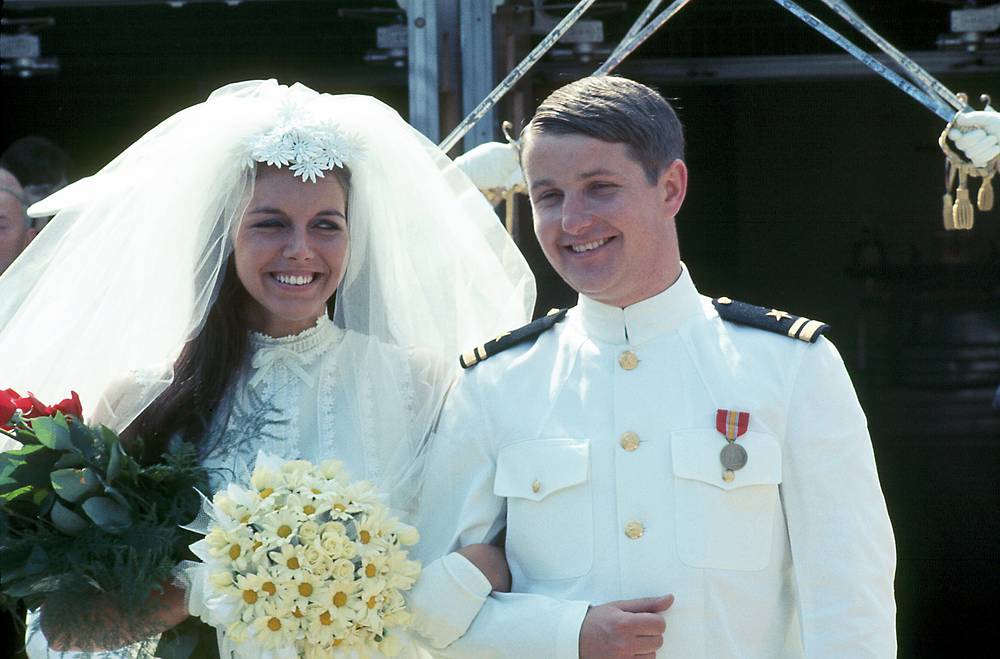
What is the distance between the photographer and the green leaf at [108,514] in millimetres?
2066

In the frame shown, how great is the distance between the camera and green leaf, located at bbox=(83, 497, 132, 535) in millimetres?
2066

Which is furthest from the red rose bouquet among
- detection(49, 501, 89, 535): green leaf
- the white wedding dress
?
the white wedding dress

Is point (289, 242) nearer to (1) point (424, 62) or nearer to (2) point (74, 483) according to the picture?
(2) point (74, 483)

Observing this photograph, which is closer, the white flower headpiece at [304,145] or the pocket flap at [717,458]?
the pocket flap at [717,458]

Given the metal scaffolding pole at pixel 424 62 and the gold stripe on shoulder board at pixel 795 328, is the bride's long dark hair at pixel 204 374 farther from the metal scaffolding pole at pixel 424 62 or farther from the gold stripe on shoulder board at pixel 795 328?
the metal scaffolding pole at pixel 424 62

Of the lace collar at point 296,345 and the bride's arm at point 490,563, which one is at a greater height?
the lace collar at point 296,345

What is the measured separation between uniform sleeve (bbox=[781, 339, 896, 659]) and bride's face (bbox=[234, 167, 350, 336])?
0.84m

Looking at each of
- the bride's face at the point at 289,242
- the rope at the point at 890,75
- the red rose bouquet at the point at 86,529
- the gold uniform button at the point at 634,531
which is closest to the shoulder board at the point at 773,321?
the gold uniform button at the point at 634,531

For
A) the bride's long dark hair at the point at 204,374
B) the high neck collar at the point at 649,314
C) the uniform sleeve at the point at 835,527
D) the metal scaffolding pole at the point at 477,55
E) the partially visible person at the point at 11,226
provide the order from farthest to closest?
the metal scaffolding pole at the point at 477,55
the partially visible person at the point at 11,226
the bride's long dark hair at the point at 204,374
the high neck collar at the point at 649,314
the uniform sleeve at the point at 835,527

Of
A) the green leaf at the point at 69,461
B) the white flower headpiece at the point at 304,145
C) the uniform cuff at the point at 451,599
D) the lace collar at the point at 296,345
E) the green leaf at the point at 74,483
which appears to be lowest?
the uniform cuff at the point at 451,599

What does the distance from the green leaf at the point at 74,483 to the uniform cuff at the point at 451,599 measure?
51 centimetres

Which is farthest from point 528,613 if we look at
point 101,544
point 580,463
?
point 101,544

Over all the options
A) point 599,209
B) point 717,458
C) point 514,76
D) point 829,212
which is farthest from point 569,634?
point 829,212

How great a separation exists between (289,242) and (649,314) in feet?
2.06
